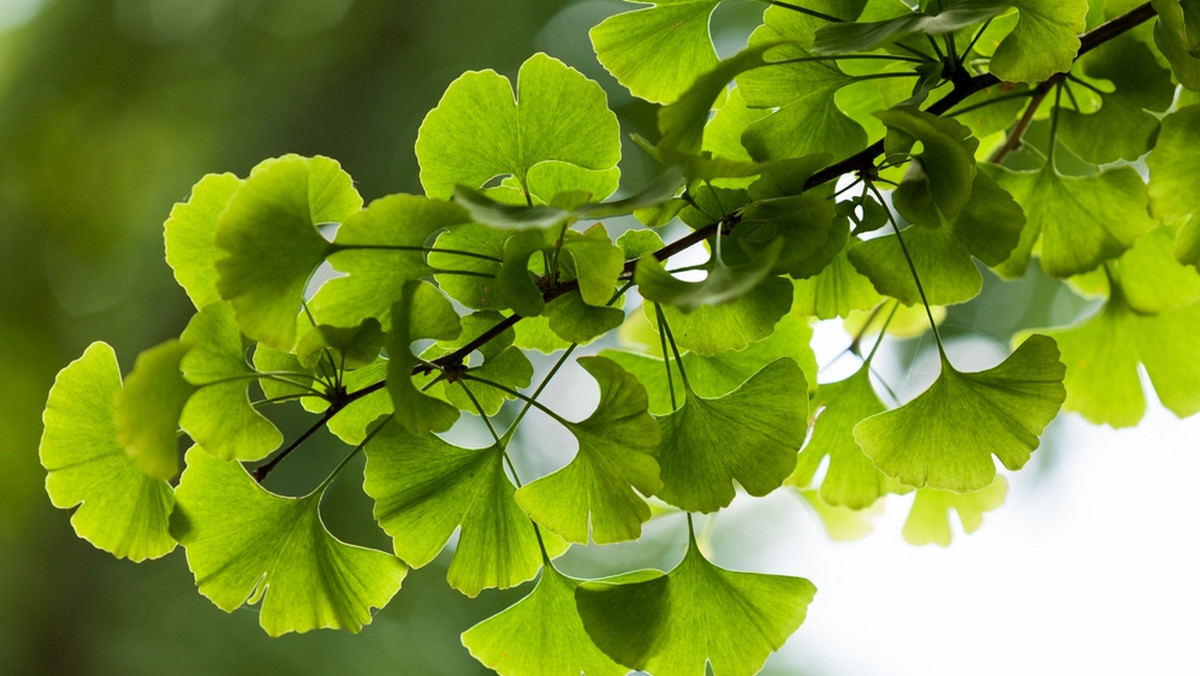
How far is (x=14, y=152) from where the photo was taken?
6.80 ft

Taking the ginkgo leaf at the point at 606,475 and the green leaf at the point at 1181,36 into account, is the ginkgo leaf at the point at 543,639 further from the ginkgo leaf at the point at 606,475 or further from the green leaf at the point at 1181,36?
the green leaf at the point at 1181,36

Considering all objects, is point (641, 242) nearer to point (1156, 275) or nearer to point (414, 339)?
point (414, 339)

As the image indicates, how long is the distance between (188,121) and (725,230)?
2.19 m

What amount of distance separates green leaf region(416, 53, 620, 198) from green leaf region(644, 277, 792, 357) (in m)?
0.08

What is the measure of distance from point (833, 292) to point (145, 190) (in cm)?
205

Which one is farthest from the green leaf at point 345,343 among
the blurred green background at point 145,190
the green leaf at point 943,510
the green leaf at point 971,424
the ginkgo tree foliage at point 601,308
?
the blurred green background at point 145,190

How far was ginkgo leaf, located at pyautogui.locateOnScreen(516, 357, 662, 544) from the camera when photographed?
355 mm

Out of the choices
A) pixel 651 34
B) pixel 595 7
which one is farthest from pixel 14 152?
pixel 651 34

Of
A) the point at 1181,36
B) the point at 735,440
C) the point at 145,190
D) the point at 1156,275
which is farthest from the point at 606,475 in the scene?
the point at 145,190

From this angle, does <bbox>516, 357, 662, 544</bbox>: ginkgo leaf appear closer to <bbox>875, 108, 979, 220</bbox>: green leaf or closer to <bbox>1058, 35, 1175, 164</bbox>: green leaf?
<bbox>875, 108, 979, 220</bbox>: green leaf

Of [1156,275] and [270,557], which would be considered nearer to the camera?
[270,557]

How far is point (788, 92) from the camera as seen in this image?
1.35 ft

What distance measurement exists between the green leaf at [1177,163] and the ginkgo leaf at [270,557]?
40 cm

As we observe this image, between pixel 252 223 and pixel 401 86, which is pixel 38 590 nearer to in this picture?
pixel 401 86
